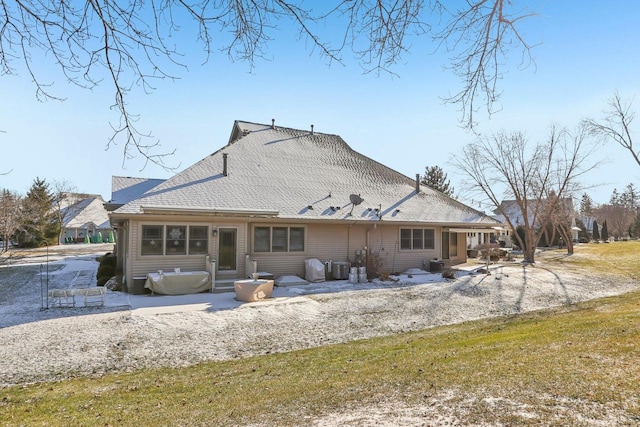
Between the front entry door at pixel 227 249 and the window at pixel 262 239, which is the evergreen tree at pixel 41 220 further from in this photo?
the window at pixel 262 239

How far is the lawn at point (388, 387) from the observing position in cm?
395

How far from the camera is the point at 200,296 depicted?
43.4 feet

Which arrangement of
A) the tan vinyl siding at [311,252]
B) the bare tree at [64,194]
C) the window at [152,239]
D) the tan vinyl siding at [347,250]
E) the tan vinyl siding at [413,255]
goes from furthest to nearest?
the bare tree at [64,194]
the tan vinyl siding at [413,255]
the tan vinyl siding at [347,250]
the tan vinyl siding at [311,252]
the window at [152,239]

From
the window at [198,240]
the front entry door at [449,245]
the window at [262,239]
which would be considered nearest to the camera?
the window at [198,240]

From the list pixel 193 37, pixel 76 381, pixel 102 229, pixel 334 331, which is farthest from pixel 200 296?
pixel 102 229

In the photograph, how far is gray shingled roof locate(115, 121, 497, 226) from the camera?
15.7 meters

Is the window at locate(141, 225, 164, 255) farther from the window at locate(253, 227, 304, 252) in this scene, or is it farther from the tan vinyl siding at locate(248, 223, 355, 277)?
the window at locate(253, 227, 304, 252)

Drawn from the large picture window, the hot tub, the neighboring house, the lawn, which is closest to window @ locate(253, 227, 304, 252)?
the large picture window

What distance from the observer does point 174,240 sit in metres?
14.3

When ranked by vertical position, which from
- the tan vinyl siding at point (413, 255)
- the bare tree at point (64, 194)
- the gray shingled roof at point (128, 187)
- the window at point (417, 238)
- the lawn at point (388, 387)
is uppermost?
the bare tree at point (64, 194)

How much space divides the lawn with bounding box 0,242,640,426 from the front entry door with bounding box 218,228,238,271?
8.01 meters

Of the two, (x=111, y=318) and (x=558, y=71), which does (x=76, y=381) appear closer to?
(x=111, y=318)

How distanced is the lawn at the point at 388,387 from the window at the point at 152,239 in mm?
7901

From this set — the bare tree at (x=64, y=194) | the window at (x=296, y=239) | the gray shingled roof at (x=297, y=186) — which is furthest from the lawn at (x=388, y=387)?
the bare tree at (x=64, y=194)
